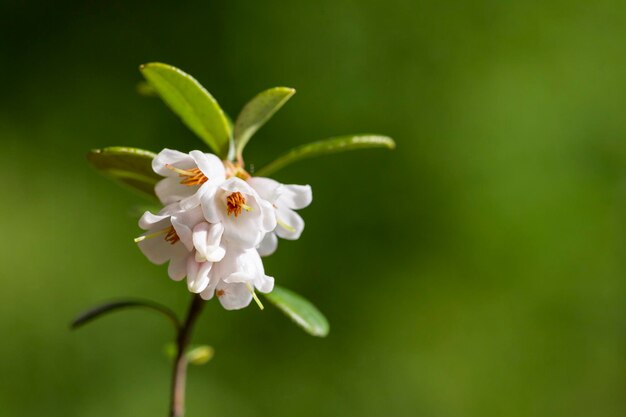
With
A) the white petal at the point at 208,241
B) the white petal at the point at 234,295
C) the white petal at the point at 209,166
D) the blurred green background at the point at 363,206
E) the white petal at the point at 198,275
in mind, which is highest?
the white petal at the point at 209,166

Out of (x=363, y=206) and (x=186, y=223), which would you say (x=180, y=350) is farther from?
(x=363, y=206)

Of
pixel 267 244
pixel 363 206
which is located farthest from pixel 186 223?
pixel 363 206

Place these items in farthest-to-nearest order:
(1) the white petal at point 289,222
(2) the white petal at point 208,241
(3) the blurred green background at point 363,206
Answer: (3) the blurred green background at point 363,206 → (1) the white petal at point 289,222 → (2) the white petal at point 208,241

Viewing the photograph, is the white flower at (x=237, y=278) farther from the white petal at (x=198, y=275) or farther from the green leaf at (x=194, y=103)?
the green leaf at (x=194, y=103)

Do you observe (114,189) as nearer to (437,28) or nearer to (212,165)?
(437,28)

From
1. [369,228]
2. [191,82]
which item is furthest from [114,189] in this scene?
[191,82]

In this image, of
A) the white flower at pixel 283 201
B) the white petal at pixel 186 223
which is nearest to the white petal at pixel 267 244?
the white flower at pixel 283 201

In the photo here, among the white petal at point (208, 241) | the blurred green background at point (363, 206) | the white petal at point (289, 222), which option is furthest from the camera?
the blurred green background at point (363, 206)

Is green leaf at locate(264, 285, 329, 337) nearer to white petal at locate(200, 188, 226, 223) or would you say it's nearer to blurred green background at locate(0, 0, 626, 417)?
white petal at locate(200, 188, 226, 223)
